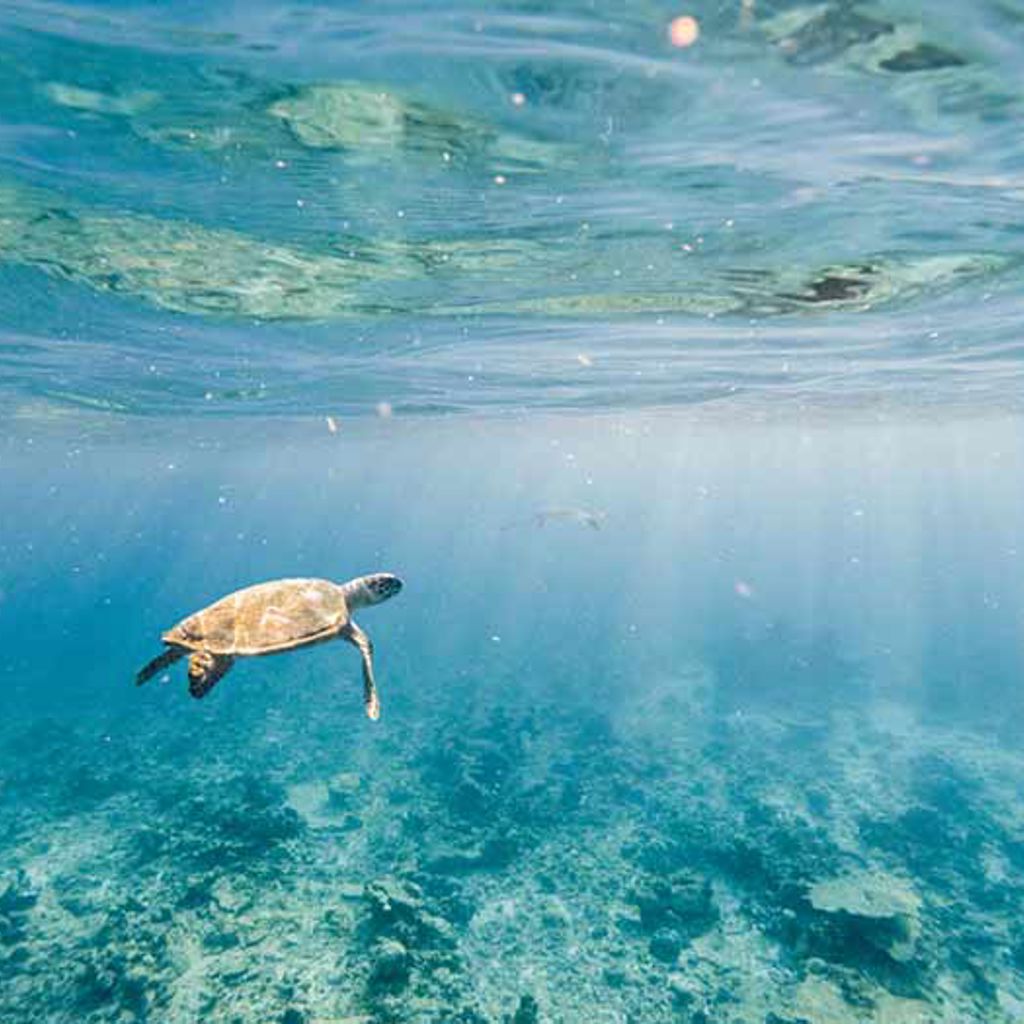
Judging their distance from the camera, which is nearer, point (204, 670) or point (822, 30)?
point (822, 30)

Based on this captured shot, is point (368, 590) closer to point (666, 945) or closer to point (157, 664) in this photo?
point (157, 664)

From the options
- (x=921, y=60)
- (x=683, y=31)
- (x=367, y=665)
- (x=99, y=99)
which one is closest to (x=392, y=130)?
(x=99, y=99)

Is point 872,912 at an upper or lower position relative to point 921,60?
lower

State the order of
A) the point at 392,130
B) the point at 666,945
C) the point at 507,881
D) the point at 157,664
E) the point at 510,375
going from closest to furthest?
the point at 157,664
the point at 392,130
the point at 666,945
the point at 507,881
the point at 510,375

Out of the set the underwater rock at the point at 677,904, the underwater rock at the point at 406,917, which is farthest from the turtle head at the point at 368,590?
the underwater rock at the point at 677,904

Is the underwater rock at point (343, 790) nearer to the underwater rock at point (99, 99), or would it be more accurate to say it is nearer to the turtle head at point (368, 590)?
the turtle head at point (368, 590)

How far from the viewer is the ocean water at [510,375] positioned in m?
7.15

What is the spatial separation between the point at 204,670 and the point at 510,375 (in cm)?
1887

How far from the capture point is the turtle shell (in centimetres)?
773

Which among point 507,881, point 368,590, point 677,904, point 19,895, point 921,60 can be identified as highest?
point 921,60

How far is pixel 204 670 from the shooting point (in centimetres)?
716

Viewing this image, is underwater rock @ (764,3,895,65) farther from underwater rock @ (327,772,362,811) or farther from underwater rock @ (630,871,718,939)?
underwater rock @ (327,772,362,811)

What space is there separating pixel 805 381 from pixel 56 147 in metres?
24.3

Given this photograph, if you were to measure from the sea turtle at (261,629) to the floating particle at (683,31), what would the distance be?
6.79m
